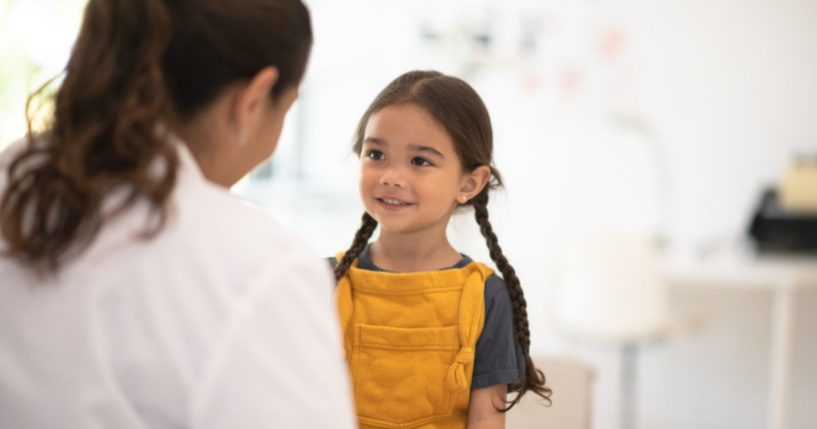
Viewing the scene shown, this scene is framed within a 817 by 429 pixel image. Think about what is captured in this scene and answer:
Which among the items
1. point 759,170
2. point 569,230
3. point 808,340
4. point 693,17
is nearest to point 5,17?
point 569,230

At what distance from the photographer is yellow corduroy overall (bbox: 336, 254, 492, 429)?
3.77 ft

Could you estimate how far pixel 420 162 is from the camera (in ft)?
3.92

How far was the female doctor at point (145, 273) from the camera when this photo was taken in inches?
30.0

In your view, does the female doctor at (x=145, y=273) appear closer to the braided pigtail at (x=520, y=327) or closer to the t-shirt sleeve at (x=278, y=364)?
the t-shirt sleeve at (x=278, y=364)

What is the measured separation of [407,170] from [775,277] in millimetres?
2124

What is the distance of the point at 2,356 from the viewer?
792 mm

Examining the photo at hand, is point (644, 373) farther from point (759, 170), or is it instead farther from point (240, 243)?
point (240, 243)

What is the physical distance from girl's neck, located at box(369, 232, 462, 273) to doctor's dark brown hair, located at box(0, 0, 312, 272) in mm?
395

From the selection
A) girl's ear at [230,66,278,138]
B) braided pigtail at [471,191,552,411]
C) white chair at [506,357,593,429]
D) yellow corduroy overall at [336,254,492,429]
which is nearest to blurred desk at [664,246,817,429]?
white chair at [506,357,593,429]

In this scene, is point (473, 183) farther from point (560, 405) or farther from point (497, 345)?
point (560, 405)

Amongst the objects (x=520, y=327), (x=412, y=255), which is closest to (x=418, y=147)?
(x=412, y=255)

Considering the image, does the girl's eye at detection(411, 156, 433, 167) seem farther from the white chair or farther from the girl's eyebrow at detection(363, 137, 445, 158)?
the white chair

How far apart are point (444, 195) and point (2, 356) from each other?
568 millimetres

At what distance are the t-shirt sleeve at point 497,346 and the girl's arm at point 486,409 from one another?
0.4 inches
